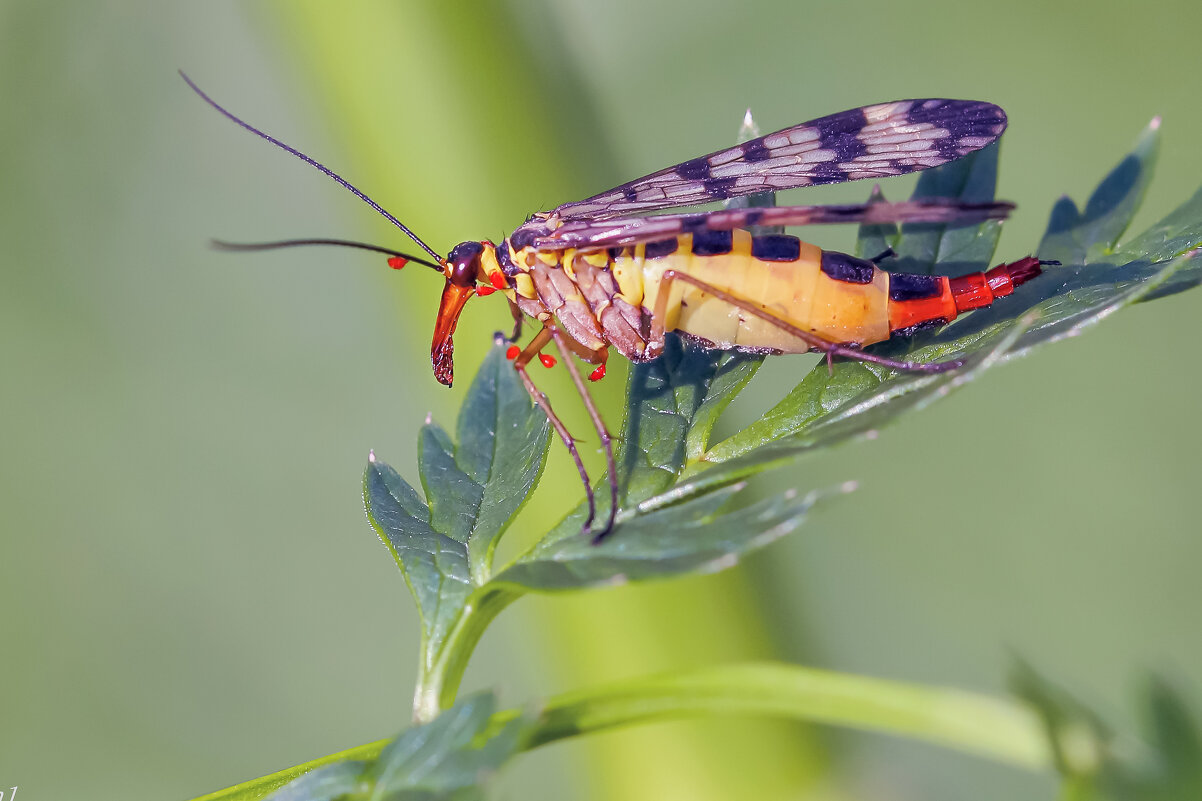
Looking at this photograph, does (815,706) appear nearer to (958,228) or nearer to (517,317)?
(958,228)

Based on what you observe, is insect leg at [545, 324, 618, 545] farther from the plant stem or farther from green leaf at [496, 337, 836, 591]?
the plant stem

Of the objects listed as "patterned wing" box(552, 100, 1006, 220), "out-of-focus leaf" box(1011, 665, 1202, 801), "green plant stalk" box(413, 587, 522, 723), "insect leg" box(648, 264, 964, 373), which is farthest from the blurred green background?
"out-of-focus leaf" box(1011, 665, 1202, 801)

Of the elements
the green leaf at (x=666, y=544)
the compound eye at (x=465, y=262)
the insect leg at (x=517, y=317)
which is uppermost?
the compound eye at (x=465, y=262)

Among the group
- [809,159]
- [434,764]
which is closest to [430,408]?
[809,159]

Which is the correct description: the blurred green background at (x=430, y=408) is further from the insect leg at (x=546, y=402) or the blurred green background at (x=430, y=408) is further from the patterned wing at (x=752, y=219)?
the patterned wing at (x=752, y=219)

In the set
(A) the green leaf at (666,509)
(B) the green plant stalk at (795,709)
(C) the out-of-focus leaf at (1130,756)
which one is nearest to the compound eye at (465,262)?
(A) the green leaf at (666,509)

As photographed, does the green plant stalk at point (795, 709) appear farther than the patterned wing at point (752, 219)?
No

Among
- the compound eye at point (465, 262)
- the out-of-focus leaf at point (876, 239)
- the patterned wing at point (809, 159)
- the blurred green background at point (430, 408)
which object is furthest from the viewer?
the blurred green background at point (430, 408)
